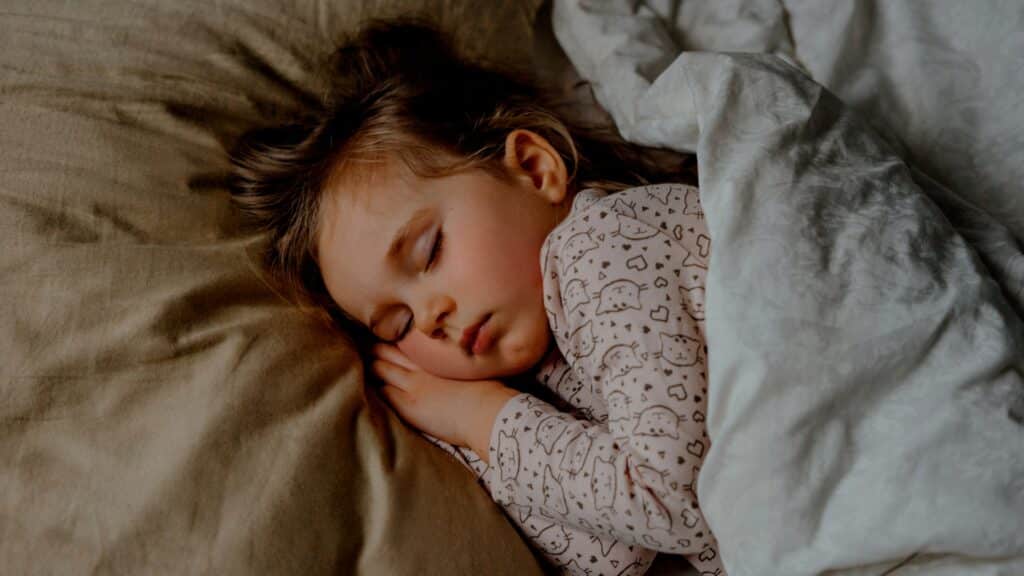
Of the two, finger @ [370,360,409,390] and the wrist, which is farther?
finger @ [370,360,409,390]

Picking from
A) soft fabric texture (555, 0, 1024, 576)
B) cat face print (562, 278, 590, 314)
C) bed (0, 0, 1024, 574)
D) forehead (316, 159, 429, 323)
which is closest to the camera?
soft fabric texture (555, 0, 1024, 576)

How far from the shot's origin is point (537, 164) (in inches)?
45.9

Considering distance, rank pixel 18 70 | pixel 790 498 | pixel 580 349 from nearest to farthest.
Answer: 1. pixel 790 498
2. pixel 580 349
3. pixel 18 70

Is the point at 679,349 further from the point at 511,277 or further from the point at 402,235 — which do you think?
the point at 402,235

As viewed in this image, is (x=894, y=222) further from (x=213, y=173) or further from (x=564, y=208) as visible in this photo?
(x=213, y=173)

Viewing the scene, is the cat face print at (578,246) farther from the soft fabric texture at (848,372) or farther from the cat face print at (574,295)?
the soft fabric texture at (848,372)

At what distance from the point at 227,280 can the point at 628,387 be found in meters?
0.48

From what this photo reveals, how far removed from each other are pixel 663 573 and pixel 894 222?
479mm

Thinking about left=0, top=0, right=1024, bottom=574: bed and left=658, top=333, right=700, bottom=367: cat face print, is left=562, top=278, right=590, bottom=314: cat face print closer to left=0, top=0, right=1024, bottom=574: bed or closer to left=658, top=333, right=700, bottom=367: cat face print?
left=658, top=333, right=700, bottom=367: cat face print

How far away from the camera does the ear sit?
1.13 metres

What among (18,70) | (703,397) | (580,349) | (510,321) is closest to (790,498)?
(703,397)

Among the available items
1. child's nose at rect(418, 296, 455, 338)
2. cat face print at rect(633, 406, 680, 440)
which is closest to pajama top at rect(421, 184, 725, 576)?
cat face print at rect(633, 406, 680, 440)

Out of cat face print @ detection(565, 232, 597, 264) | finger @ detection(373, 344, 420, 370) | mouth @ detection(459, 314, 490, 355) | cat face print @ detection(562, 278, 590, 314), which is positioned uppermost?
cat face print @ detection(565, 232, 597, 264)

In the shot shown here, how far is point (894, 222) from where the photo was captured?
34.7 inches
